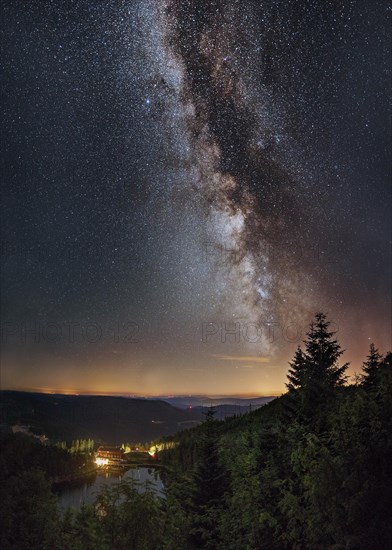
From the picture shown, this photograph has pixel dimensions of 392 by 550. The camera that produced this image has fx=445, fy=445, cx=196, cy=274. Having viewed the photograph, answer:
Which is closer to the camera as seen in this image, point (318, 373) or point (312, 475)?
point (312, 475)

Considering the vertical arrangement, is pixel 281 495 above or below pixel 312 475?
below

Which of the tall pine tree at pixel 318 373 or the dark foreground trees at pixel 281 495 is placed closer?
the dark foreground trees at pixel 281 495

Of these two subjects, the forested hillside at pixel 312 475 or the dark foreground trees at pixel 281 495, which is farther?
the forested hillside at pixel 312 475

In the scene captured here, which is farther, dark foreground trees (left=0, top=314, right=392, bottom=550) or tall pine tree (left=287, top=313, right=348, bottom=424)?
tall pine tree (left=287, top=313, right=348, bottom=424)

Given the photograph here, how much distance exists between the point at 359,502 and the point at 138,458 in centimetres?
17810

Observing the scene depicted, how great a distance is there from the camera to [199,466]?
2672cm

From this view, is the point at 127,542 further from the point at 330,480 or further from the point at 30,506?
the point at 330,480

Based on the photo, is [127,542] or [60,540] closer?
[60,540]

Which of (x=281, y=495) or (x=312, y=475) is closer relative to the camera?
(x=312, y=475)

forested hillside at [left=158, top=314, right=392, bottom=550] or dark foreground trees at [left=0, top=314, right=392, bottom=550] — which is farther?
forested hillside at [left=158, top=314, right=392, bottom=550]

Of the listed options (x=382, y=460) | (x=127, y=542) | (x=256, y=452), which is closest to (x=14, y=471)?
(x=127, y=542)

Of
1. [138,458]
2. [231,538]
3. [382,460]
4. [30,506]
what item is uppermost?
[382,460]

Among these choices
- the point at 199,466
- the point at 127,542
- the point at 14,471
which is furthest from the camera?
the point at 199,466

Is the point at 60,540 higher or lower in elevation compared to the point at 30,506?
lower
